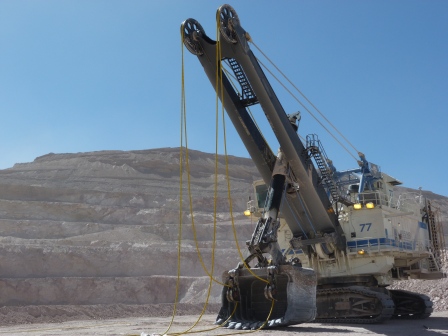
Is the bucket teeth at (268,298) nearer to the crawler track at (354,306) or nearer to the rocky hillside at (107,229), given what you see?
the crawler track at (354,306)

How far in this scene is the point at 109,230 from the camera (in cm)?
3947

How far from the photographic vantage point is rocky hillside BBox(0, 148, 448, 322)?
2723 cm

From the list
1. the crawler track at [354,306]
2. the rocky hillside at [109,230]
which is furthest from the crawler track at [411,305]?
the rocky hillside at [109,230]

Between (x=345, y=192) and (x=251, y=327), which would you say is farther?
(x=345, y=192)

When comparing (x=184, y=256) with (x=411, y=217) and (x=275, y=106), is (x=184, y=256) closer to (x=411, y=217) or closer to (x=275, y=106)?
(x=411, y=217)

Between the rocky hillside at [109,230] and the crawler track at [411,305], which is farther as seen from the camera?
the rocky hillside at [109,230]

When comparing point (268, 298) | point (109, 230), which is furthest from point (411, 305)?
point (109, 230)

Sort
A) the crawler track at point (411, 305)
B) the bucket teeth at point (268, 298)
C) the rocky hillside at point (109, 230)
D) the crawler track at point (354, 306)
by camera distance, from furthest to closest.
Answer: the rocky hillside at point (109, 230) → the crawler track at point (411, 305) → the crawler track at point (354, 306) → the bucket teeth at point (268, 298)

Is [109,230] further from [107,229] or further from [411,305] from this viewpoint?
[411,305]

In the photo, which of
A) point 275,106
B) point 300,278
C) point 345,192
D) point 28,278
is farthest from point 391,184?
point 28,278

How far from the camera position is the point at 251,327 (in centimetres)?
995

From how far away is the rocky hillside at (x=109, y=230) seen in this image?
89.4 feet

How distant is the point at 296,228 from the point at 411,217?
4.57m

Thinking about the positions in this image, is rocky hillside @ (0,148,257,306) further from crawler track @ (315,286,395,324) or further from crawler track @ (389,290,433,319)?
crawler track @ (315,286,395,324)
